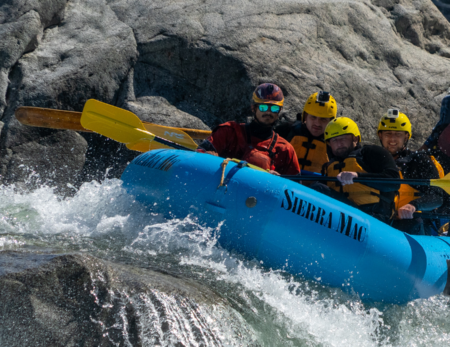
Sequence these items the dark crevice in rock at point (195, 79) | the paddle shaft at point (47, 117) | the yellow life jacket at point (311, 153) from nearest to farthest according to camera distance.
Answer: the paddle shaft at point (47, 117) < the yellow life jacket at point (311, 153) < the dark crevice in rock at point (195, 79)

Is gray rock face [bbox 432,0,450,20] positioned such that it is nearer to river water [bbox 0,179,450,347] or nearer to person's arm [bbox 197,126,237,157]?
person's arm [bbox 197,126,237,157]

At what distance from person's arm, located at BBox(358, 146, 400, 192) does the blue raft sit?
0.45 metres

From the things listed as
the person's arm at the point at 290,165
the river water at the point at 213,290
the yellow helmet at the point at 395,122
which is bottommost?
the river water at the point at 213,290

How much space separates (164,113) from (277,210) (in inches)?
131

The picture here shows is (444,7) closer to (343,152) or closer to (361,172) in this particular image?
(343,152)

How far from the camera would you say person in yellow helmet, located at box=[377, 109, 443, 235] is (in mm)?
3619

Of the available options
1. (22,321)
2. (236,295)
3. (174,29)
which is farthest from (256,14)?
(22,321)

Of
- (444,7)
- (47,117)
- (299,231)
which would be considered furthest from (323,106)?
(444,7)

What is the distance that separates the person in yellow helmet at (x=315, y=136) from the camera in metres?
4.52

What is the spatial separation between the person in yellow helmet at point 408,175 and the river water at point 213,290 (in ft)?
2.43

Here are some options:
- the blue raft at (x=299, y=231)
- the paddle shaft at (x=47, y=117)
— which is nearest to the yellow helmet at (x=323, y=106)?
the blue raft at (x=299, y=231)

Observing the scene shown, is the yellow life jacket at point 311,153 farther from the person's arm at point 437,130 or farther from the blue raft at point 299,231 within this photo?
the blue raft at point 299,231

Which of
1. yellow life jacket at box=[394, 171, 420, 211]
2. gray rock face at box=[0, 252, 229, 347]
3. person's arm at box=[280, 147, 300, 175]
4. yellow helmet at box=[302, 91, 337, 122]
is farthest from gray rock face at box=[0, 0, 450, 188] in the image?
gray rock face at box=[0, 252, 229, 347]

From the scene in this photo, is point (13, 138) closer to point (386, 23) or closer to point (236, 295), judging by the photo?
point (236, 295)
